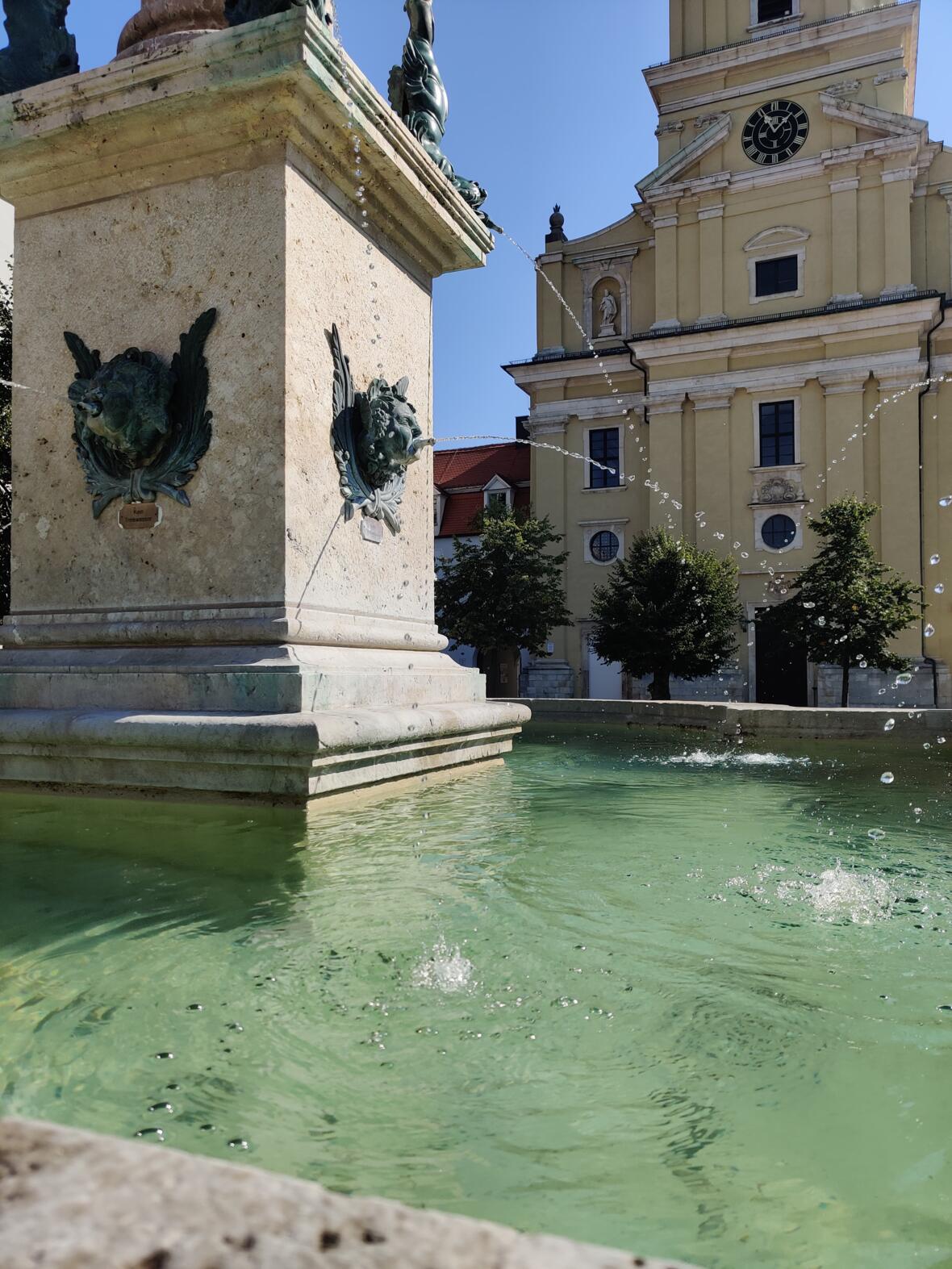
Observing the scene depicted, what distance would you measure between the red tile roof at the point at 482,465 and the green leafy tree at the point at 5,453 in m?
22.2

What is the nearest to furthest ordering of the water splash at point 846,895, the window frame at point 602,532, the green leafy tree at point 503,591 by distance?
the water splash at point 846,895 → the green leafy tree at point 503,591 → the window frame at point 602,532

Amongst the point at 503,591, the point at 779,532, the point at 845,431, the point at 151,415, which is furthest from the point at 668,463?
the point at 151,415

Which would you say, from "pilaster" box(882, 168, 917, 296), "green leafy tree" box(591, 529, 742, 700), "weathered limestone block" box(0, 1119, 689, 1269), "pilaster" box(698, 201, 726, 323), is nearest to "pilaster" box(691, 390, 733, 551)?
"pilaster" box(698, 201, 726, 323)

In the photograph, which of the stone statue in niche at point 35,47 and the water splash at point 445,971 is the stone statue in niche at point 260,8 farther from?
the water splash at point 445,971

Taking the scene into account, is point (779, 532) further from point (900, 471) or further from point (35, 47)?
point (35, 47)

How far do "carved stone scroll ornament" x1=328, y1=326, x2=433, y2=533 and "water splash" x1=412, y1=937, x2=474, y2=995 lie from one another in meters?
3.12

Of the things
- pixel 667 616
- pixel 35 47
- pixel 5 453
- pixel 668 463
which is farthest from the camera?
pixel 668 463

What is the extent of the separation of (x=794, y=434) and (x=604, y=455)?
6116 millimetres

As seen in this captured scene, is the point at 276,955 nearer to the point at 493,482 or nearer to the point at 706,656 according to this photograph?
the point at 706,656

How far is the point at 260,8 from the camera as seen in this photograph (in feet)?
15.0

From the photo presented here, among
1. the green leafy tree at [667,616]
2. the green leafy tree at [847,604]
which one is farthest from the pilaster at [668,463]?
the green leafy tree at [847,604]

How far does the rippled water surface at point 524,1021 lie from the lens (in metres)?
1.30

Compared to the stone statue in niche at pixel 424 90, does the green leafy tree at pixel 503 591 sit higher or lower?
lower

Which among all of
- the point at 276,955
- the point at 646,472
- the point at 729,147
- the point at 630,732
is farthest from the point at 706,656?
the point at 276,955
